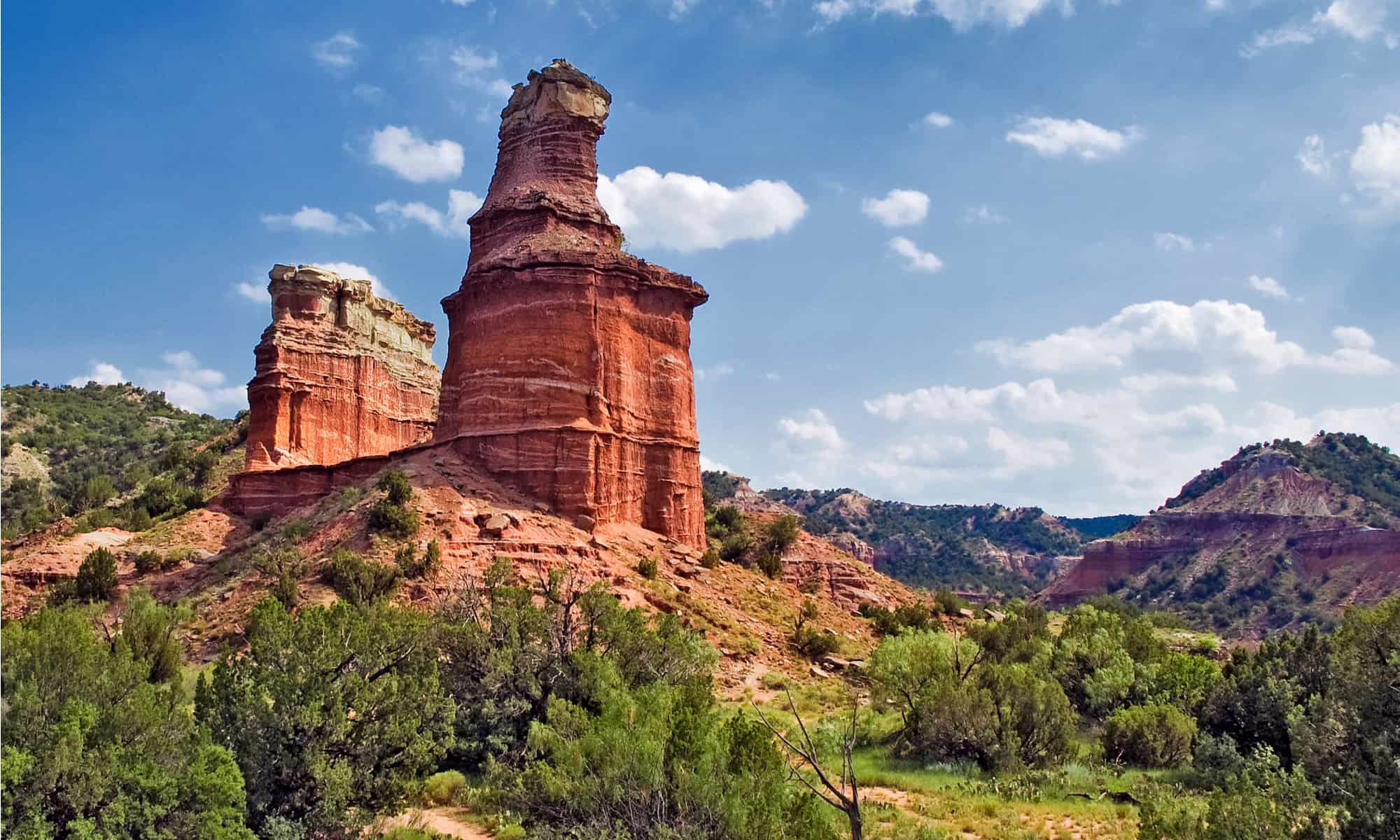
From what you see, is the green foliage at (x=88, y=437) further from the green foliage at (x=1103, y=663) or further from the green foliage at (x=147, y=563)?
the green foliage at (x=1103, y=663)

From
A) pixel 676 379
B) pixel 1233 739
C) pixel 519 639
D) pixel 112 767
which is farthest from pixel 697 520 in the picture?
pixel 112 767

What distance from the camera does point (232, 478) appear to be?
147 feet

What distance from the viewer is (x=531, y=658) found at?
22125mm

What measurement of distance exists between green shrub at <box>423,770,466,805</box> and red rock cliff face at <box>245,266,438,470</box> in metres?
33.5

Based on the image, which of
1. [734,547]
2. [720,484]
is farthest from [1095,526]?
[734,547]

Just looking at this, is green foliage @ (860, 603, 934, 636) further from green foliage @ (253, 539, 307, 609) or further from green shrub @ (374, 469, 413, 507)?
green foliage @ (253, 539, 307, 609)

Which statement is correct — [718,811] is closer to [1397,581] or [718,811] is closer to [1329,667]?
[1329,667]

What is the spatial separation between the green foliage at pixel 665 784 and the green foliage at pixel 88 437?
4759 cm

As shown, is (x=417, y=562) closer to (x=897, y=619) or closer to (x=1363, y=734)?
(x=897, y=619)

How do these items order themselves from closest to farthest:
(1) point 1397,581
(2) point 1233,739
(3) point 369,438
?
(2) point 1233,739 < (3) point 369,438 < (1) point 1397,581

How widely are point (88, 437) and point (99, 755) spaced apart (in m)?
81.4

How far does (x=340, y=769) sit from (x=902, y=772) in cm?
1188

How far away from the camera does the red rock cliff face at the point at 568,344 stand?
122 ft

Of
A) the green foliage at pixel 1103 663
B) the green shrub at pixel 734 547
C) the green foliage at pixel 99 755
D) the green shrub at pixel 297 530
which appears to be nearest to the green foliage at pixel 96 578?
the green shrub at pixel 297 530
